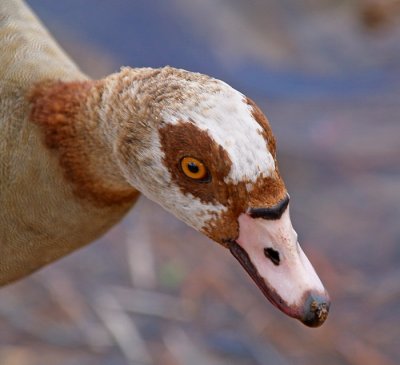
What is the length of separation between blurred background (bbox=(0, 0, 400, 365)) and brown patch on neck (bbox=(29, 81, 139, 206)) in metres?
1.96

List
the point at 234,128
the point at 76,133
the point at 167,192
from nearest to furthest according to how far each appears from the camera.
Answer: the point at 234,128 → the point at 167,192 → the point at 76,133

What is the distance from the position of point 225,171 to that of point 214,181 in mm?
52

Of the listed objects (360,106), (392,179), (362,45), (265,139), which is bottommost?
(265,139)

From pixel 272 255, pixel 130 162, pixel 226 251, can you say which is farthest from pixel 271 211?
pixel 226 251

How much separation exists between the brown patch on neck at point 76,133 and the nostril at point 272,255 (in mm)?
495

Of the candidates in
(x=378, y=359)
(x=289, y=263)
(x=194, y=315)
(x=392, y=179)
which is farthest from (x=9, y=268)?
(x=392, y=179)

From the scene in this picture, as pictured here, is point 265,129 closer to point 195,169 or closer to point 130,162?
point 195,169

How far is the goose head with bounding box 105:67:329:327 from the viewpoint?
7.28 ft

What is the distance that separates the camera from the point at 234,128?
2.21m

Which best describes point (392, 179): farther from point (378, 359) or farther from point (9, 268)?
point (9, 268)

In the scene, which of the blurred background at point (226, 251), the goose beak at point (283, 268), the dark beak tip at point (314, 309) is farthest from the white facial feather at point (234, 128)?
the blurred background at point (226, 251)

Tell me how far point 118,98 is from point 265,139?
1.48 ft

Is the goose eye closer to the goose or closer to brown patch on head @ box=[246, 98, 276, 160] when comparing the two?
the goose

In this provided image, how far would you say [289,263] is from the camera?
2277 millimetres
